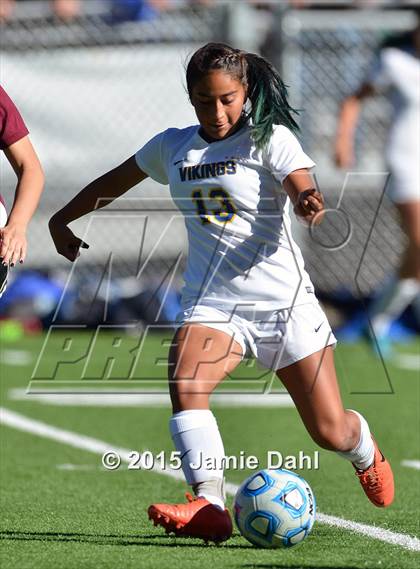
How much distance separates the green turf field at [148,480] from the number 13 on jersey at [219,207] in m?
1.22

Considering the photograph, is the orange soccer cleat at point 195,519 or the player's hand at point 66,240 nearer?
the orange soccer cleat at point 195,519

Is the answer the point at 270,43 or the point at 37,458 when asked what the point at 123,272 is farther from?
the point at 37,458

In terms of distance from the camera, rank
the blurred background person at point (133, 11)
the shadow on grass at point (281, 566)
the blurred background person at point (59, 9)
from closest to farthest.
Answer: the shadow on grass at point (281, 566), the blurred background person at point (59, 9), the blurred background person at point (133, 11)

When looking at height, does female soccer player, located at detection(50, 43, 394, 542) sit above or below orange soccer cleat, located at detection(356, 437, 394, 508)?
above

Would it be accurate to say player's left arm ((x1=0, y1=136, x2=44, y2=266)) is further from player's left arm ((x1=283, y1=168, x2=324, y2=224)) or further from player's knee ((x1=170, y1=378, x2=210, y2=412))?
player's left arm ((x1=283, y1=168, x2=324, y2=224))

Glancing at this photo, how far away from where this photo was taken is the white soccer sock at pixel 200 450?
4.49 m

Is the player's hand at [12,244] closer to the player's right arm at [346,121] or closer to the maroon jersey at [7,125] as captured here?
the maroon jersey at [7,125]

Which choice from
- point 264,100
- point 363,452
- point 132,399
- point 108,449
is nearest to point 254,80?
point 264,100

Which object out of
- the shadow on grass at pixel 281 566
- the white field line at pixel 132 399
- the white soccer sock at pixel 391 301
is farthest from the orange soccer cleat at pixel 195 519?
the white soccer sock at pixel 391 301

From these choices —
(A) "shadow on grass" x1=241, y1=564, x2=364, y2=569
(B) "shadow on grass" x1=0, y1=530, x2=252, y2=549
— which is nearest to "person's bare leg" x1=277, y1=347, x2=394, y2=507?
(B) "shadow on grass" x1=0, y1=530, x2=252, y2=549

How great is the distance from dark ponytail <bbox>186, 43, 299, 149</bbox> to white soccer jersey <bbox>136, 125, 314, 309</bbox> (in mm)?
53

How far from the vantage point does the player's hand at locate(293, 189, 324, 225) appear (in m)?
4.30

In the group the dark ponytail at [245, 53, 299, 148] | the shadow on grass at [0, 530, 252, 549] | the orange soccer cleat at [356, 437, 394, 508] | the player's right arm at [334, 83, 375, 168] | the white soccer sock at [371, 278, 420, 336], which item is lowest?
the white soccer sock at [371, 278, 420, 336]

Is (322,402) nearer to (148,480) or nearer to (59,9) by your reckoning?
(148,480)
